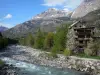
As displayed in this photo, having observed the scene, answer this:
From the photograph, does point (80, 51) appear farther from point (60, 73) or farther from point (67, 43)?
point (60, 73)

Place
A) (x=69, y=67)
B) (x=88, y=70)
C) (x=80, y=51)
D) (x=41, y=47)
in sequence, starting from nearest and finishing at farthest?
(x=88, y=70)
(x=69, y=67)
(x=80, y=51)
(x=41, y=47)

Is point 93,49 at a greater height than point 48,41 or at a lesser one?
lesser

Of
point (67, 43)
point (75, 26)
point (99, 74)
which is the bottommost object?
point (99, 74)

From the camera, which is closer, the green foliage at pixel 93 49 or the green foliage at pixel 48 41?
the green foliage at pixel 93 49

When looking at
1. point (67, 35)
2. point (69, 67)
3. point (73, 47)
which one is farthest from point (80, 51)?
point (69, 67)

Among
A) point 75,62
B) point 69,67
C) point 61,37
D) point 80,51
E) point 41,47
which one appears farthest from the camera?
point 41,47

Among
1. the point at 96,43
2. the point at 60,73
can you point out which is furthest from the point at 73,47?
the point at 60,73

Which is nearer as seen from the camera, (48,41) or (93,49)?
(93,49)

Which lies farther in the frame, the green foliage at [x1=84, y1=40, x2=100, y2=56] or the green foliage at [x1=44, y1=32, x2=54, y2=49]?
the green foliage at [x1=44, y1=32, x2=54, y2=49]

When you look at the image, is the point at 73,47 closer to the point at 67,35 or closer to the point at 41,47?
the point at 67,35

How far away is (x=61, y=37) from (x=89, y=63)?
3024cm

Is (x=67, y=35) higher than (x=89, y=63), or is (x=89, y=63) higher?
(x=67, y=35)

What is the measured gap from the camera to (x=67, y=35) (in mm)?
85875

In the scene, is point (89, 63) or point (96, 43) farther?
point (96, 43)
